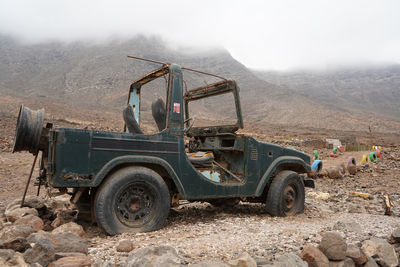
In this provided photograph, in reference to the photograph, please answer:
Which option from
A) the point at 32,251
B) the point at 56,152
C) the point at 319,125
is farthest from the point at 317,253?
the point at 319,125

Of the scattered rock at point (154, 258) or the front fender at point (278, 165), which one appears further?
the front fender at point (278, 165)

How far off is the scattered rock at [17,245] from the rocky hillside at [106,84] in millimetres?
39446

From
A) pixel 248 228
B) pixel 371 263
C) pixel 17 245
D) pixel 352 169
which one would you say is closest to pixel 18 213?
pixel 17 245

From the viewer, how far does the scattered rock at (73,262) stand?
2719 mm

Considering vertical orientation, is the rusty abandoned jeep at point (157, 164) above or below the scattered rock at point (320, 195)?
above

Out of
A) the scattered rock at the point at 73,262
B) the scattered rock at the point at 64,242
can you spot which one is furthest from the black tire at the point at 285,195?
the scattered rock at the point at 73,262

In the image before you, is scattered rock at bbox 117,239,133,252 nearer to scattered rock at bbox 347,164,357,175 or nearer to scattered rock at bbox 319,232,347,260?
scattered rock at bbox 319,232,347,260

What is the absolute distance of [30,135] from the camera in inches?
141

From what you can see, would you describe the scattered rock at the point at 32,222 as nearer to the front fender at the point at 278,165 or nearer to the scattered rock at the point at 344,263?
the front fender at the point at 278,165

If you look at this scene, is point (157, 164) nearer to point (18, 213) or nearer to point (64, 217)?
point (64, 217)

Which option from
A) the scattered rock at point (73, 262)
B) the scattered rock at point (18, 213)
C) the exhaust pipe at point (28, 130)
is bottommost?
the scattered rock at point (18, 213)

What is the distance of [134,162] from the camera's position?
13.0ft

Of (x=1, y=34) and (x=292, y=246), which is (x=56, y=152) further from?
(x=1, y=34)

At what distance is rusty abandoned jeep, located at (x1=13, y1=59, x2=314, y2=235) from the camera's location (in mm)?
3611
